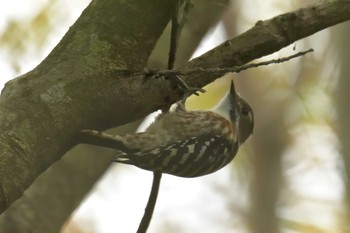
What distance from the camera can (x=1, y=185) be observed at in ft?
7.49

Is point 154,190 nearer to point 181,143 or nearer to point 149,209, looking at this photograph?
point 149,209

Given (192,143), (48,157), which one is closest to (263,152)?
(192,143)

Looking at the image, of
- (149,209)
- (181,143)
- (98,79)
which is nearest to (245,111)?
(181,143)

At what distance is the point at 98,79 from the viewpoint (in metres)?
2.76

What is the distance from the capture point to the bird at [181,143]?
3738mm

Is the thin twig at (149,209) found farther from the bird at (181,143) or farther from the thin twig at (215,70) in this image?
the thin twig at (215,70)

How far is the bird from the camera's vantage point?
147 inches

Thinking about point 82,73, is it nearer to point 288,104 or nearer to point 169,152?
point 169,152

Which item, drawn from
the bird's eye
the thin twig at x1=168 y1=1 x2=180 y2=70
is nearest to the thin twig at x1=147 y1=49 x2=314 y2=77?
the thin twig at x1=168 y1=1 x2=180 y2=70

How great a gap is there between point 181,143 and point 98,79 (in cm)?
135

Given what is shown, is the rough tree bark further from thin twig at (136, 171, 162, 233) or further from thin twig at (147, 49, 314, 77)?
thin twig at (136, 171, 162, 233)

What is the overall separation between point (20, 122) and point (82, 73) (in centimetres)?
38

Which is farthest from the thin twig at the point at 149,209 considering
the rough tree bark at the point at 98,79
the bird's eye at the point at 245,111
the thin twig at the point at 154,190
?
the bird's eye at the point at 245,111

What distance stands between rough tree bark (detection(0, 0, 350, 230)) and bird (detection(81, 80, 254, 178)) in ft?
0.98
